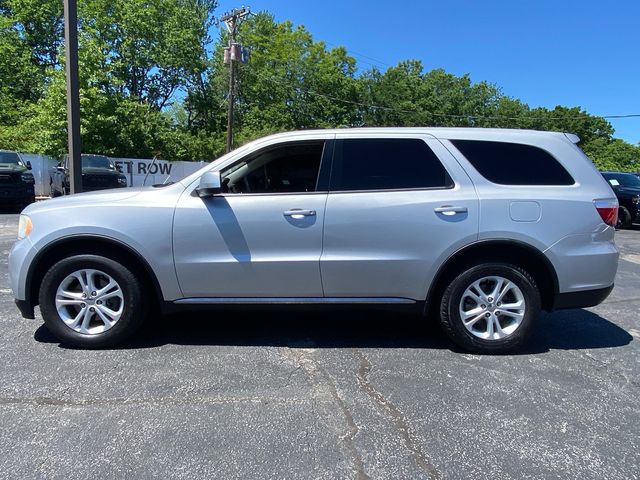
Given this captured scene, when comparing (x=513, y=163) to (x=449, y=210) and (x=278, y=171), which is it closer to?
(x=449, y=210)

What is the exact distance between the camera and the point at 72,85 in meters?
9.23

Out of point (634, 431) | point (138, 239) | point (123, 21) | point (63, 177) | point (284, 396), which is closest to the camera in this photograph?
point (634, 431)

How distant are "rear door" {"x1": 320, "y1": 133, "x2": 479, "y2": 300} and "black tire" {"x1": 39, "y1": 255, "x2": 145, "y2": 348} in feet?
5.00

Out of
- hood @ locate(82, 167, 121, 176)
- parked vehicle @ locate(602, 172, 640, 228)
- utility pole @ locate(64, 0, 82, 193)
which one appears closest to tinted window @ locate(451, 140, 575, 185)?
utility pole @ locate(64, 0, 82, 193)

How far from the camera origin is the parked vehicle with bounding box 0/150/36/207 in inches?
568

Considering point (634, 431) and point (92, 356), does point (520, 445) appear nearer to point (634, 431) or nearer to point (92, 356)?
point (634, 431)

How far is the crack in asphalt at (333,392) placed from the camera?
2719mm

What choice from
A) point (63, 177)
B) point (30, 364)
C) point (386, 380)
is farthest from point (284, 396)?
point (63, 177)

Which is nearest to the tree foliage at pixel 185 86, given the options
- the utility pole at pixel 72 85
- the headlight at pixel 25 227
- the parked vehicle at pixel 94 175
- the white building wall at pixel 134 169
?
the white building wall at pixel 134 169

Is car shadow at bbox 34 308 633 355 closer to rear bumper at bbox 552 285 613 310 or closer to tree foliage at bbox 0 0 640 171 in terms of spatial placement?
rear bumper at bbox 552 285 613 310

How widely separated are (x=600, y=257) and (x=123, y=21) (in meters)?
37.7

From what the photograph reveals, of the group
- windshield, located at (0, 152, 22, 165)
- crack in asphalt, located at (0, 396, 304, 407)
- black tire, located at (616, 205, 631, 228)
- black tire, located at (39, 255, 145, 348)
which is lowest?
Answer: crack in asphalt, located at (0, 396, 304, 407)

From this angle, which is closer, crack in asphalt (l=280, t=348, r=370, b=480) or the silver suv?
crack in asphalt (l=280, t=348, r=370, b=480)

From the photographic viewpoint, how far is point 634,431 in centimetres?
309
